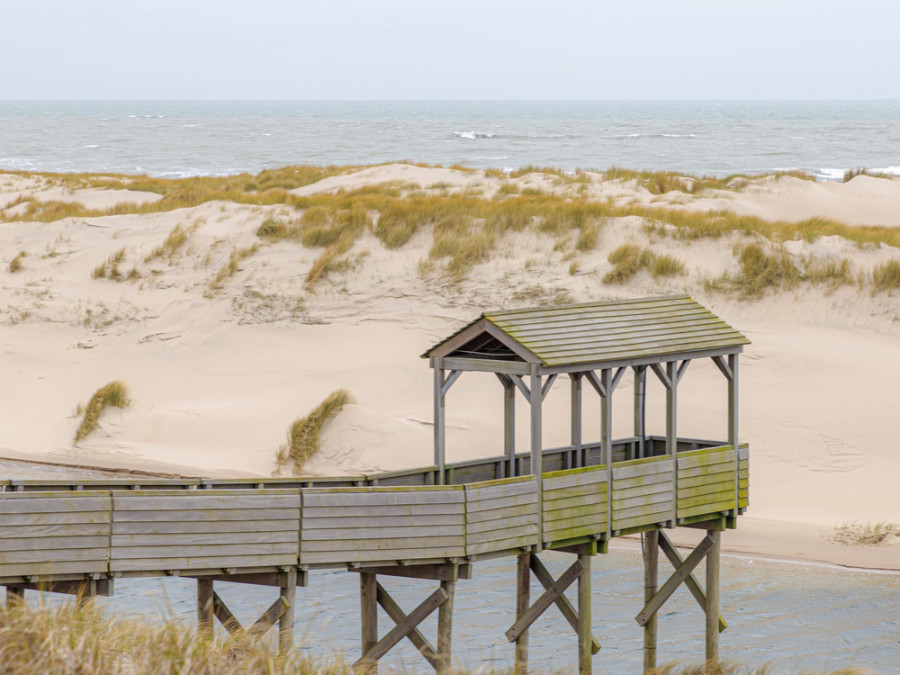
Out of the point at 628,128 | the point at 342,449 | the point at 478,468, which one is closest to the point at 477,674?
the point at 478,468

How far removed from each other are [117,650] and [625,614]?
8679 mm

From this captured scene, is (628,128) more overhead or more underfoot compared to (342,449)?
more overhead

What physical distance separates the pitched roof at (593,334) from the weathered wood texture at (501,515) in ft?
4.26

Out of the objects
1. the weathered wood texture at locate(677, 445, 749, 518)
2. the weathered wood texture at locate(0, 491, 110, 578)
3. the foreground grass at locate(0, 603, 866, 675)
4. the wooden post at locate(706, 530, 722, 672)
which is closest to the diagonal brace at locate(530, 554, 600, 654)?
the wooden post at locate(706, 530, 722, 672)

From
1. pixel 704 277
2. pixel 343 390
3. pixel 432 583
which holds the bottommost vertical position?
pixel 432 583

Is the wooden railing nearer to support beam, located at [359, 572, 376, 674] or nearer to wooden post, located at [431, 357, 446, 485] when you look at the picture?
wooden post, located at [431, 357, 446, 485]

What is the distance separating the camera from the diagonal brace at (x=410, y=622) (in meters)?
11.5

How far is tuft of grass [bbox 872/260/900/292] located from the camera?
83.9 feet

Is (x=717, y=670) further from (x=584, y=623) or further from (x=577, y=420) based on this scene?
(x=577, y=420)

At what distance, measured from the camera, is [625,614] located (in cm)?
1519

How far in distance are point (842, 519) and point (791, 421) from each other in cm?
325

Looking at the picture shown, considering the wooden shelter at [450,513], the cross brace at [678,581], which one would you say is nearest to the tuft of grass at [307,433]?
the wooden shelter at [450,513]

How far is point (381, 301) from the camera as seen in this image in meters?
27.5

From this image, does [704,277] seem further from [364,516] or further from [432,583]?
[364,516]
